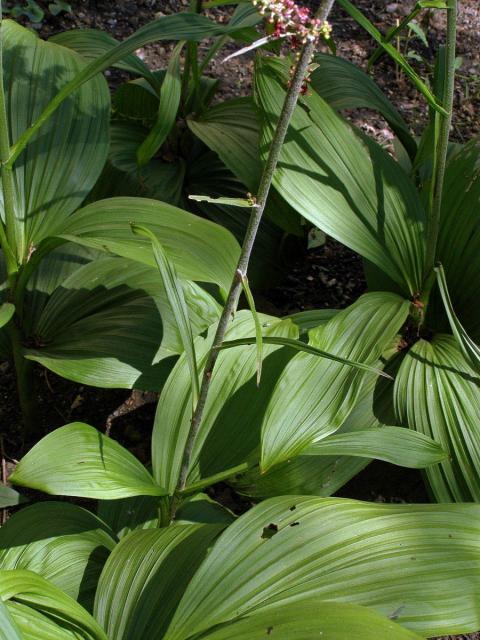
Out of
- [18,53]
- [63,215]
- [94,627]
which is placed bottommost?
[94,627]

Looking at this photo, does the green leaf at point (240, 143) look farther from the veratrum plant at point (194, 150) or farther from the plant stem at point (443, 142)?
the plant stem at point (443, 142)

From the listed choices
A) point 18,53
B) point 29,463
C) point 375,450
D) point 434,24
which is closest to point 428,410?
point 375,450

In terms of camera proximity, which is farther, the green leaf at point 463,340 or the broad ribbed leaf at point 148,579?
the green leaf at point 463,340

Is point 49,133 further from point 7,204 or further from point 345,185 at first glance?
point 345,185

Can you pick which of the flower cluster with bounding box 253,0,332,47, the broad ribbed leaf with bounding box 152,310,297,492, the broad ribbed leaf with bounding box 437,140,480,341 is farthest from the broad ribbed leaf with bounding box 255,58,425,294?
the flower cluster with bounding box 253,0,332,47

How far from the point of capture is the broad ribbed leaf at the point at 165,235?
1948 millimetres

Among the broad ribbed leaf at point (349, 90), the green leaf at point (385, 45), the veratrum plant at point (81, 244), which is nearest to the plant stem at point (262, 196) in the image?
the veratrum plant at point (81, 244)

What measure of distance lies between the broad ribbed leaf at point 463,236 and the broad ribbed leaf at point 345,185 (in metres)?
0.13

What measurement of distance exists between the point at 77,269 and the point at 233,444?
850mm

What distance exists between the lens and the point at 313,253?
308 cm

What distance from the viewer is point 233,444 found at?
1948mm

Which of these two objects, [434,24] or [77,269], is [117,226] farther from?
[434,24]

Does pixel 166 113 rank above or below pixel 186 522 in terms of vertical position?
above

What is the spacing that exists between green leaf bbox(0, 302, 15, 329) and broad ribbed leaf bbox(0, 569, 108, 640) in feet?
2.44
